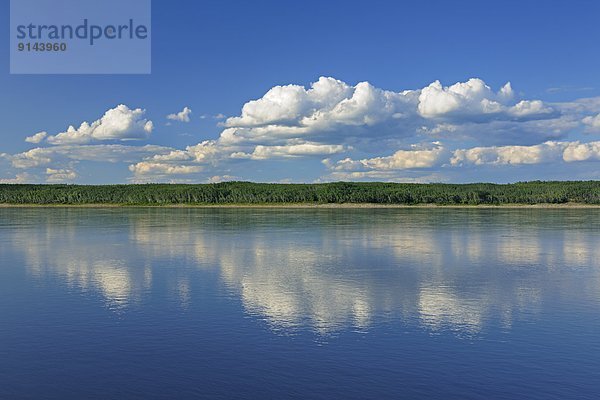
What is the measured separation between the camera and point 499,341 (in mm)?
28141

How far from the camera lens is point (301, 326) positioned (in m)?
30.8

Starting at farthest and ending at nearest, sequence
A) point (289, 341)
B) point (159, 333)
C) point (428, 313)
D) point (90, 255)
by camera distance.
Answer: point (90, 255), point (428, 313), point (159, 333), point (289, 341)

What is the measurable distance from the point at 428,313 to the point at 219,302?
1378 centimetres

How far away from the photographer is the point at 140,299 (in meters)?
38.9

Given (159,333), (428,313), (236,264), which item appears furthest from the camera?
(236,264)

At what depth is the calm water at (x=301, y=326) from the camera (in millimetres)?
22594

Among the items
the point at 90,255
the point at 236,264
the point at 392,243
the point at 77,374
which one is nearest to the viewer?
the point at 77,374

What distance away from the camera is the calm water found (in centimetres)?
2259

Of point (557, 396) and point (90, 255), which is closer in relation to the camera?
point (557, 396)

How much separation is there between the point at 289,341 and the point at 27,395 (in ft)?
39.3

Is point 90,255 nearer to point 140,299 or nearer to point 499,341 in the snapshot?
point 140,299

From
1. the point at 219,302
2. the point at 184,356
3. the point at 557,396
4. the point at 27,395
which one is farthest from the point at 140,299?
the point at 557,396

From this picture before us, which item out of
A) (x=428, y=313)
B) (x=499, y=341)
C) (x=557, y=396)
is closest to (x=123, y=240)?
(x=428, y=313)

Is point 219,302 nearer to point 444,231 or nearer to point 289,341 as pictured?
point 289,341
